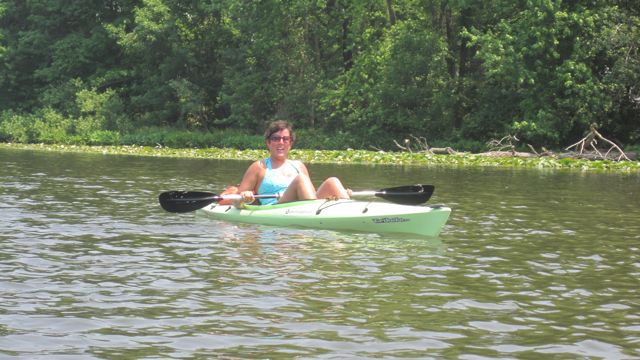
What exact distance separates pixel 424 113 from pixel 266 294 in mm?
29726

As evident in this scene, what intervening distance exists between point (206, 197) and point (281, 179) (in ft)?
3.71

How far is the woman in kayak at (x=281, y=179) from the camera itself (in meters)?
12.1

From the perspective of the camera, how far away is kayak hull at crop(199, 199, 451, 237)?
11102 millimetres

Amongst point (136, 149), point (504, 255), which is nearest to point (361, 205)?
point (504, 255)

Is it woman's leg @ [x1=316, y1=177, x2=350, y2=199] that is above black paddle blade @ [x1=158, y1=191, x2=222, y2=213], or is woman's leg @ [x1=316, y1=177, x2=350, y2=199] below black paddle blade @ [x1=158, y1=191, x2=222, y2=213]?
above

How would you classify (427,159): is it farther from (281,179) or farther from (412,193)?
(281,179)

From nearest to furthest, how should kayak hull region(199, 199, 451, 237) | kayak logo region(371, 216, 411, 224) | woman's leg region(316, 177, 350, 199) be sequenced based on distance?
1. kayak hull region(199, 199, 451, 237)
2. kayak logo region(371, 216, 411, 224)
3. woman's leg region(316, 177, 350, 199)

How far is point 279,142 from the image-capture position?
39.6 feet

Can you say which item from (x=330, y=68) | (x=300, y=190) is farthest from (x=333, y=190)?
(x=330, y=68)

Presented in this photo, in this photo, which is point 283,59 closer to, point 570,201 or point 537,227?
point 570,201

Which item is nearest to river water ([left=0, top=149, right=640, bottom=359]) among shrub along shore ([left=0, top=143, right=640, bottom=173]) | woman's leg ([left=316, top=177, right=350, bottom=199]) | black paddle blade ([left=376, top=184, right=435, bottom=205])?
black paddle blade ([left=376, top=184, right=435, bottom=205])

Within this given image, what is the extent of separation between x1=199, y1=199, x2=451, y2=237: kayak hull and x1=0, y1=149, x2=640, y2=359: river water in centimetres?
23

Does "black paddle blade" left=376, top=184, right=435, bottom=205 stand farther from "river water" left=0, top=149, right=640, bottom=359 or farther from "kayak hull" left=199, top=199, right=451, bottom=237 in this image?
"kayak hull" left=199, top=199, right=451, bottom=237

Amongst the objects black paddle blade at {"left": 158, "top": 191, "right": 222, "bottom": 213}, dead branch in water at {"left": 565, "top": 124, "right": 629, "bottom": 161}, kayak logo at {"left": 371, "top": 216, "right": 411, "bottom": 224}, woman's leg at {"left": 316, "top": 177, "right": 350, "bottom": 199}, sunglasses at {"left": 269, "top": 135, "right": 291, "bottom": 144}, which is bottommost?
kayak logo at {"left": 371, "top": 216, "right": 411, "bottom": 224}
